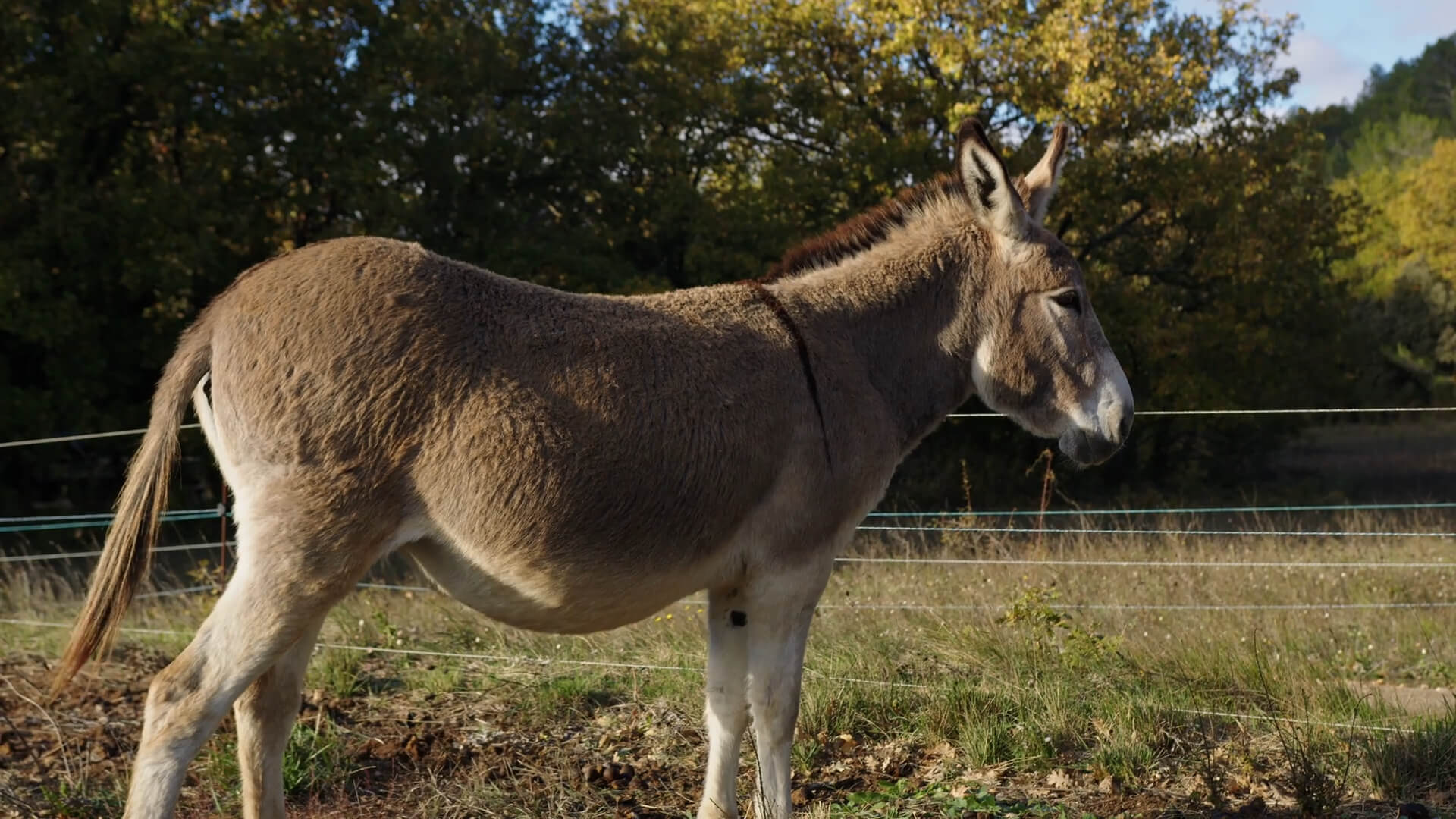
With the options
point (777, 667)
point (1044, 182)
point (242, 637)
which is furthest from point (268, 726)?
point (1044, 182)

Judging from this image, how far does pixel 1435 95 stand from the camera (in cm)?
7788

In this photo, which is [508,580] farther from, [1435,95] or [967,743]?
[1435,95]

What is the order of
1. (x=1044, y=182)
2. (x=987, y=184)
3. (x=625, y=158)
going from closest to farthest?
1. (x=987, y=184)
2. (x=1044, y=182)
3. (x=625, y=158)

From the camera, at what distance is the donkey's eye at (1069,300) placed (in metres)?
4.53

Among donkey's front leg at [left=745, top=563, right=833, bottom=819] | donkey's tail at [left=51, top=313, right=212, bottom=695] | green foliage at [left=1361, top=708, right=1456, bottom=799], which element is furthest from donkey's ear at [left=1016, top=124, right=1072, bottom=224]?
donkey's tail at [left=51, top=313, right=212, bottom=695]

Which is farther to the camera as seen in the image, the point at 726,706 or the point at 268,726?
the point at 726,706

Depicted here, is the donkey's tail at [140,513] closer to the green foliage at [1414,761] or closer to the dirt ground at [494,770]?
the dirt ground at [494,770]

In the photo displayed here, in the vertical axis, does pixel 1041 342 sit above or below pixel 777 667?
above

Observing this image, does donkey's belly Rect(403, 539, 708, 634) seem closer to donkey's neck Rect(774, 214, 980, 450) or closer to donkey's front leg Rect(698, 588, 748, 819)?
donkey's front leg Rect(698, 588, 748, 819)

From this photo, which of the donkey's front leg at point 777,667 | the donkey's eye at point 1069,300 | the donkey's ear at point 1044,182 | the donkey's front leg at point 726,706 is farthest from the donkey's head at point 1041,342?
the donkey's front leg at point 726,706

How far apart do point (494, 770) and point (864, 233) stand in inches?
104

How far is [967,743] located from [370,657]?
130 inches

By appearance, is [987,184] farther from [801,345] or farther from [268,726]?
[268,726]

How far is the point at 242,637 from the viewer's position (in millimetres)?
3396
